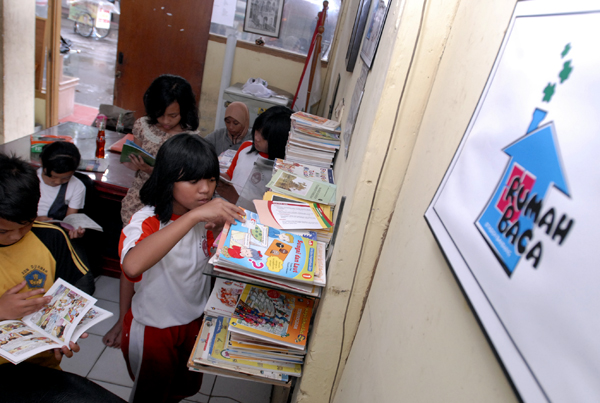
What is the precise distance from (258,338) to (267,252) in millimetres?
296

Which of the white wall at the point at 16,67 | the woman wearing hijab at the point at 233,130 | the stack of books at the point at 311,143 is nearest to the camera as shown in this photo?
the stack of books at the point at 311,143

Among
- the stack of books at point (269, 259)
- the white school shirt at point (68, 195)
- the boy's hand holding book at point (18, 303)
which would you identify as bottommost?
the white school shirt at point (68, 195)

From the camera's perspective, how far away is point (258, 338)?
1.22 metres

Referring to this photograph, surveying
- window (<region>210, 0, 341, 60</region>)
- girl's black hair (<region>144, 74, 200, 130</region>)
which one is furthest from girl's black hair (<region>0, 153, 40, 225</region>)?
window (<region>210, 0, 341, 60</region>)

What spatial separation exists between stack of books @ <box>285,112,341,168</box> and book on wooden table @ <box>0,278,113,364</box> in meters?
1.09

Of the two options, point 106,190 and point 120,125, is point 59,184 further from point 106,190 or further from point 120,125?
point 120,125

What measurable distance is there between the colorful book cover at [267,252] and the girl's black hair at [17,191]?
766 mm

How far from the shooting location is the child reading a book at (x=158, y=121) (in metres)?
2.36

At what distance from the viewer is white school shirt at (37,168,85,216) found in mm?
2336

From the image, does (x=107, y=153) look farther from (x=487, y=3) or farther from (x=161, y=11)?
(x=487, y=3)

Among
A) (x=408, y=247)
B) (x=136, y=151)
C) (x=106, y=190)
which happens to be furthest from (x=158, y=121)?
(x=408, y=247)

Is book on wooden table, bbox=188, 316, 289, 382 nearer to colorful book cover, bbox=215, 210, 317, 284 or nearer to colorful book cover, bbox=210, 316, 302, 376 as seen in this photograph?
colorful book cover, bbox=210, 316, 302, 376

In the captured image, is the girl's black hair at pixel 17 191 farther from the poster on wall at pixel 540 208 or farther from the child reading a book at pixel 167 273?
the poster on wall at pixel 540 208

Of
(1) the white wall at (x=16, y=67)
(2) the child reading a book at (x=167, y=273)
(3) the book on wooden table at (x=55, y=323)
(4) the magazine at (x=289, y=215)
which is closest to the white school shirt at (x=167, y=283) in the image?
(2) the child reading a book at (x=167, y=273)
